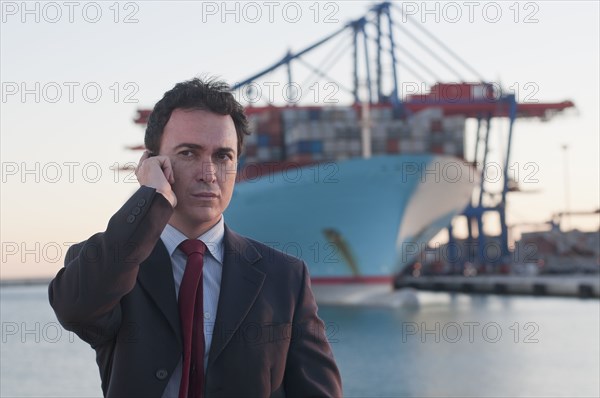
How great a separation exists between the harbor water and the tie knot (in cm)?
1105

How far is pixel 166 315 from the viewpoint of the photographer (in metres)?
2.26

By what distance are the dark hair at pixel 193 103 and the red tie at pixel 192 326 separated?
0.32 metres

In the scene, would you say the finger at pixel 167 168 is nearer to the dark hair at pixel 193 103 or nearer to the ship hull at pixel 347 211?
the dark hair at pixel 193 103

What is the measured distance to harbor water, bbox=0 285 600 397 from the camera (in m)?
14.1

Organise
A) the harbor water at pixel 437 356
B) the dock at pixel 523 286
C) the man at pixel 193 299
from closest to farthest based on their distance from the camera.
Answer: the man at pixel 193 299 → the harbor water at pixel 437 356 → the dock at pixel 523 286

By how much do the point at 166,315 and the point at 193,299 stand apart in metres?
0.07

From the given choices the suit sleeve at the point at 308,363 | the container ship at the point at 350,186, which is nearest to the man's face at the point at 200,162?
the suit sleeve at the point at 308,363

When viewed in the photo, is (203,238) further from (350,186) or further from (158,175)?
(350,186)

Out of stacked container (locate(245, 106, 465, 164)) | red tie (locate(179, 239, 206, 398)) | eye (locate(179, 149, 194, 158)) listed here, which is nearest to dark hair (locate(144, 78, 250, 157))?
eye (locate(179, 149, 194, 158))

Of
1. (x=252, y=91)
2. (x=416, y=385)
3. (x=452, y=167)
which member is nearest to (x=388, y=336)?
(x=416, y=385)

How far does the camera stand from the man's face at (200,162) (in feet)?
7.41

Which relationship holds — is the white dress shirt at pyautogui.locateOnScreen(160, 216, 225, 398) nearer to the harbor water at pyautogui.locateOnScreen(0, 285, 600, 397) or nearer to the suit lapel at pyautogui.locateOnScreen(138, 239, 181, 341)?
the suit lapel at pyautogui.locateOnScreen(138, 239, 181, 341)

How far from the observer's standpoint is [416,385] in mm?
14219

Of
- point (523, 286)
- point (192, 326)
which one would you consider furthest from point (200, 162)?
point (523, 286)
